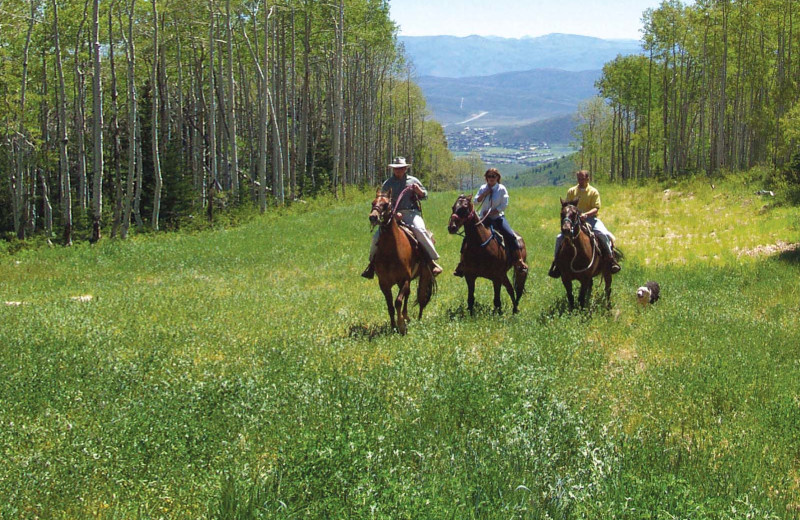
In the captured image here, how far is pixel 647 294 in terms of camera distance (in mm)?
14023

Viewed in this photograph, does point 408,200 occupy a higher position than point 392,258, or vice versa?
point 408,200

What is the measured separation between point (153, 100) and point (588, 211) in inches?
913

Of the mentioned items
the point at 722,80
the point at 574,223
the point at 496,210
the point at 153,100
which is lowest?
the point at 574,223

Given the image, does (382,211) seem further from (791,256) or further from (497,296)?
(791,256)

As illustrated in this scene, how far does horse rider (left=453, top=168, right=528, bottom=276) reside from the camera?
12688mm

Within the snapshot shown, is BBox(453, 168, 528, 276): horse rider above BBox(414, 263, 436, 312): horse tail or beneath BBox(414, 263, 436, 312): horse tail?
above

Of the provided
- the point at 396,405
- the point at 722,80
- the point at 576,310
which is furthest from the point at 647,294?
the point at 722,80

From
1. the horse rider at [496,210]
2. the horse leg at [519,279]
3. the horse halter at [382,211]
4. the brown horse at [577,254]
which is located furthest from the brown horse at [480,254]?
the horse halter at [382,211]

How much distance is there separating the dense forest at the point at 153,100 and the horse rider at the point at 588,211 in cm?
2017

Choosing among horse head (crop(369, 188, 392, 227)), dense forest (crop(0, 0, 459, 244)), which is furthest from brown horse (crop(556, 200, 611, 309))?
dense forest (crop(0, 0, 459, 244))

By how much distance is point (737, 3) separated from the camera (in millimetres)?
50281

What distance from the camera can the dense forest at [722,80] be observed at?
4559cm

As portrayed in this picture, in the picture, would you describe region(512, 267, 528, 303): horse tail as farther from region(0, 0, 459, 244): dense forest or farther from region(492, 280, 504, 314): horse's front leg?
region(0, 0, 459, 244): dense forest

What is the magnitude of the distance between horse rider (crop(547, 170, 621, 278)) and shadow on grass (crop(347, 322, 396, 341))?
3645 millimetres
